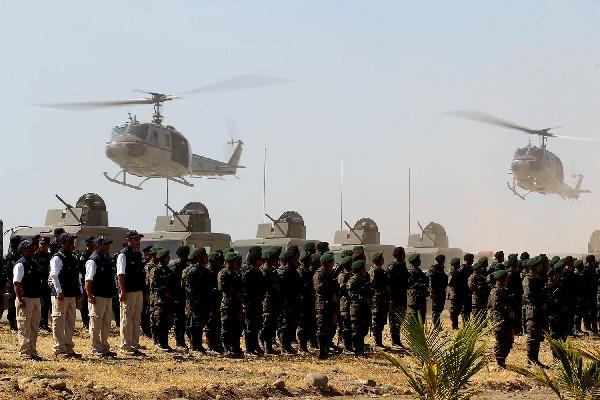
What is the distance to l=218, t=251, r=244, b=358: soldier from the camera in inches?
522

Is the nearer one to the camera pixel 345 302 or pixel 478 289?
pixel 345 302

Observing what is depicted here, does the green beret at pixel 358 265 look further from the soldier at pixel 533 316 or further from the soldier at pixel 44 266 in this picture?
the soldier at pixel 44 266

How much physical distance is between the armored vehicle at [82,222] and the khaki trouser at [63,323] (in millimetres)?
7700

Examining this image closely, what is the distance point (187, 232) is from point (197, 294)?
7.82 metres

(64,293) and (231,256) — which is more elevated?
(231,256)

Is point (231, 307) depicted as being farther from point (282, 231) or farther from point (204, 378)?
point (282, 231)

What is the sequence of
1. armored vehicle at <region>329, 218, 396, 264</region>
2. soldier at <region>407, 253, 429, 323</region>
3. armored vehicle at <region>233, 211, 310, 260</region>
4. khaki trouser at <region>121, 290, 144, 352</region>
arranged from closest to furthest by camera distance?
khaki trouser at <region>121, 290, 144, 352</region> → soldier at <region>407, 253, 429, 323</region> → armored vehicle at <region>233, 211, 310, 260</region> → armored vehicle at <region>329, 218, 396, 264</region>

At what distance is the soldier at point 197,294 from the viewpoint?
13383 mm

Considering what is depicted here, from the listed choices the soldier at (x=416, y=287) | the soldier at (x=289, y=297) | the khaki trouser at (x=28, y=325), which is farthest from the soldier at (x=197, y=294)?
the soldier at (x=416, y=287)

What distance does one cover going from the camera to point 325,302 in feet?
44.5

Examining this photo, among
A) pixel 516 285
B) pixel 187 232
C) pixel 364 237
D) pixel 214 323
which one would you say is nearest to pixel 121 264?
pixel 214 323

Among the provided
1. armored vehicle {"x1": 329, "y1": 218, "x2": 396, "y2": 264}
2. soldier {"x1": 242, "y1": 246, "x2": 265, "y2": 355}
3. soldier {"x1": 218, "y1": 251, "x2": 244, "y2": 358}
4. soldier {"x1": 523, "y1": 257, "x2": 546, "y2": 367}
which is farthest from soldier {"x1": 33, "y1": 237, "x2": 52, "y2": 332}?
armored vehicle {"x1": 329, "y1": 218, "x2": 396, "y2": 264}

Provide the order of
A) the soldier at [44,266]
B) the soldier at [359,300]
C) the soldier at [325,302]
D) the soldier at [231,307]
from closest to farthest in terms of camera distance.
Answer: the soldier at [231,307] < the soldier at [325,302] < the soldier at [359,300] < the soldier at [44,266]

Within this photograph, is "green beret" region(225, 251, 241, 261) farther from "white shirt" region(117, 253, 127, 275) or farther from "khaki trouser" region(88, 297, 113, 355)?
"khaki trouser" region(88, 297, 113, 355)
